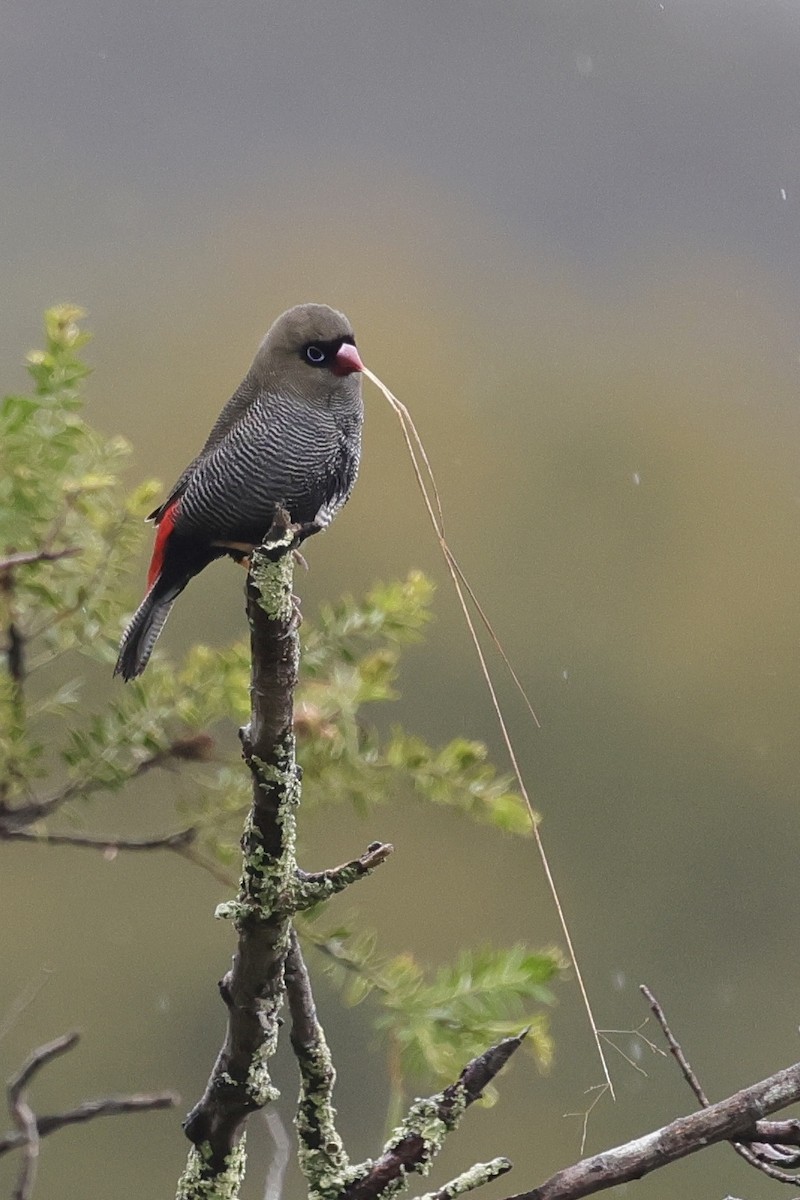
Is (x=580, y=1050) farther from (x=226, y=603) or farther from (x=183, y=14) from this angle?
(x=183, y=14)

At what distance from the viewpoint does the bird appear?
4.31ft

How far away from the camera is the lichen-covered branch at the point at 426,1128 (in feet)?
A: 2.28

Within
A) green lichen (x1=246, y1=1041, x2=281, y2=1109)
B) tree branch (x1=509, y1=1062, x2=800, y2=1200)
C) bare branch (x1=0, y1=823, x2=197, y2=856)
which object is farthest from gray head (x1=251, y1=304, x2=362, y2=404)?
tree branch (x1=509, y1=1062, x2=800, y2=1200)

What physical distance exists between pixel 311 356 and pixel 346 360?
2.0 inches

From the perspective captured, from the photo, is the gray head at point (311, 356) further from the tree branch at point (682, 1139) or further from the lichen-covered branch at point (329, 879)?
the tree branch at point (682, 1139)

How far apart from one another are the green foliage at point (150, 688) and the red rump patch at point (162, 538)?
7 cm

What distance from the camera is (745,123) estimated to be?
96.5 inches

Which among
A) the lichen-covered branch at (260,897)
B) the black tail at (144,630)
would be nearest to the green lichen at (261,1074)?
the lichen-covered branch at (260,897)

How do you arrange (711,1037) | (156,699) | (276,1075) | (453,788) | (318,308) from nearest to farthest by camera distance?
(453,788), (156,699), (318,308), (276,1075), (711,1037)

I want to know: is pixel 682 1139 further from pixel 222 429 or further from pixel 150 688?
pixel 222 429

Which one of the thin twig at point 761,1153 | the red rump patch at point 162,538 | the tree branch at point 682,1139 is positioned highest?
the red rump patch at point 162,538

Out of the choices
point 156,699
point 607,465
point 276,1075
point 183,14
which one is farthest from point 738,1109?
point 183,14

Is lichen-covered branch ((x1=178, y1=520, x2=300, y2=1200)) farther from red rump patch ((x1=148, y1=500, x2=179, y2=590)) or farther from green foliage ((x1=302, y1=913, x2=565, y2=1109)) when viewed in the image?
red rump patch ((x1=148, y1=500, x2=179, y2=590))

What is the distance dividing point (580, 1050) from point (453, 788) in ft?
4.45
